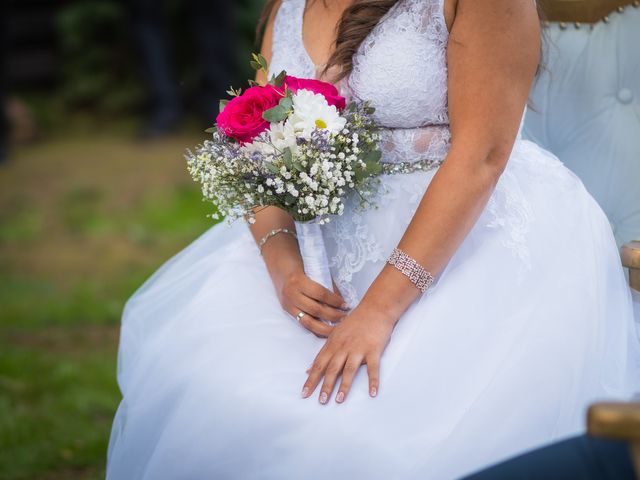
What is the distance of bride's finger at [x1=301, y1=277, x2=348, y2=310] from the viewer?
186cm

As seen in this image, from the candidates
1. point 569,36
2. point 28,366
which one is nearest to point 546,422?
point 569,36

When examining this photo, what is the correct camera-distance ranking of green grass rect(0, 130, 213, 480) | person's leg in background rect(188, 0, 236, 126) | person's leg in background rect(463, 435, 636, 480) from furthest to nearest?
person's leg in background rect(188, 0, 236, 126) < green grass rect(0, 130, 213, 480) < person's leg in background rect(463, 435, 636, 480)

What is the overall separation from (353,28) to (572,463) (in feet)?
3.45

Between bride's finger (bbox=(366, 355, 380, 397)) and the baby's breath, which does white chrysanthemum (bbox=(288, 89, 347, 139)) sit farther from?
bride's finger (bbox=(366, 355, 380, 397))

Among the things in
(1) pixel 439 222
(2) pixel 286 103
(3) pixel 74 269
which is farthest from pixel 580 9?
(3) pixel 74 269

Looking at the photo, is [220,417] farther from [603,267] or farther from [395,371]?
[603,267]

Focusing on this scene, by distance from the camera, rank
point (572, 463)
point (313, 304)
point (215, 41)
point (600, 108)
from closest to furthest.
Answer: point (572, 463) < point (313, 304) < point (600, 108) < point (215, 41)

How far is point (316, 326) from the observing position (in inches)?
72.4

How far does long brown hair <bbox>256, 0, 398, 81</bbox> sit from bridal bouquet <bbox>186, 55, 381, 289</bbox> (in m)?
0.15

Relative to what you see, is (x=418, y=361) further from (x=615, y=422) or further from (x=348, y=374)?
(x=615, y=422)

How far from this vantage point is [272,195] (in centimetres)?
175

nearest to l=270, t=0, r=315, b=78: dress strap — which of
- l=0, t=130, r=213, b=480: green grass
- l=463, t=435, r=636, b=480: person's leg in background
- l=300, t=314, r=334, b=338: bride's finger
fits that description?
l=300, t=314, r=334, b=338: bride's finger

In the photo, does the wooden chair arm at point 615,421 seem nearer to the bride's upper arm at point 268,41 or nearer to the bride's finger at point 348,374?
the bride's finger at point 348,374

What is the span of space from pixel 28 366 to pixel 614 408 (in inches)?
127
